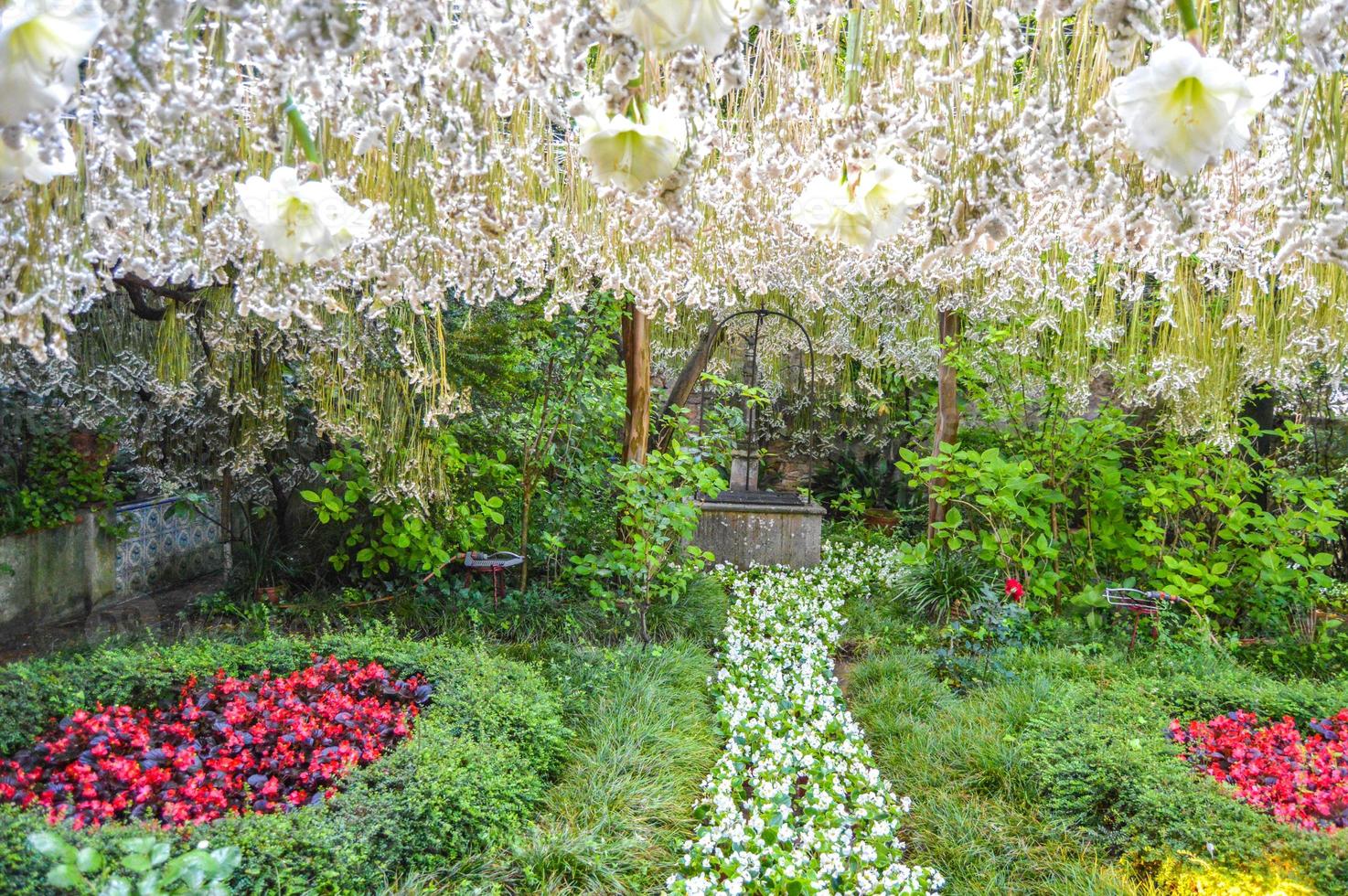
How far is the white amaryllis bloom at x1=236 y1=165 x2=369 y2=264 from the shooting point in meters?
0.76

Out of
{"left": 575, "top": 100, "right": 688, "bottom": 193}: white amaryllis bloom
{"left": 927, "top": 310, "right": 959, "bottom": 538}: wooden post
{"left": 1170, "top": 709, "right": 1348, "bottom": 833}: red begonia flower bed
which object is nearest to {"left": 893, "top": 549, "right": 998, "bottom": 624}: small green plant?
{"left": 927, "top": 310, "right": 959, "bottom": 538}: wooden post

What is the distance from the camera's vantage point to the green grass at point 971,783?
2.18 m

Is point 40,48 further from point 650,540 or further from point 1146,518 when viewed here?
point 1146,518

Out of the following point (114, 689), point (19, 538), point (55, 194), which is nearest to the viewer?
point (55, 194)

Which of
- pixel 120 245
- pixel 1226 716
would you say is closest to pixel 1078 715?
pixel 1226 716

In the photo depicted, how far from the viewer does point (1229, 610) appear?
4113 mm

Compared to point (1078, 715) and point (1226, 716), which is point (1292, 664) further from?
point (1078, 715)

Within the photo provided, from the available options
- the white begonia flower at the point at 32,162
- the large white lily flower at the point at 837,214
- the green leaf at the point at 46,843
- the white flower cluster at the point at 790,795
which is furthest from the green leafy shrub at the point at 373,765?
the large white lily flower at the point at 837,214

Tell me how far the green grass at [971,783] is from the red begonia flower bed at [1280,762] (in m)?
0.50

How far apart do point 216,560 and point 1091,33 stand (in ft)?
18.5

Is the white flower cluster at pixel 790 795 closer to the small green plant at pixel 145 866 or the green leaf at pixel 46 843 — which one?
the small green plant at pixel 145 866

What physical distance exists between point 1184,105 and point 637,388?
12.7 ft

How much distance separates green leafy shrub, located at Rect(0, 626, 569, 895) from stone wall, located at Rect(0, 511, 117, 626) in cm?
142

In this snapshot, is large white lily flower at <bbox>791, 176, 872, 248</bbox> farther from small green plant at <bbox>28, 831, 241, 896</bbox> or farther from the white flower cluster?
the white flower cluster
